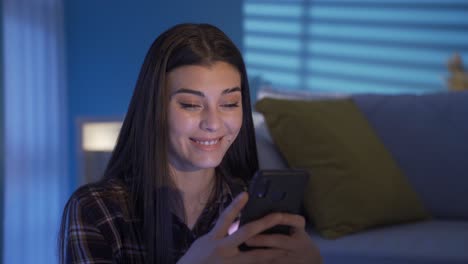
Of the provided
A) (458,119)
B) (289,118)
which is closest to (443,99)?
(458,119)

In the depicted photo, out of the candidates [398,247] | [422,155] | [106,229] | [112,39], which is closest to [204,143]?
[106,229]

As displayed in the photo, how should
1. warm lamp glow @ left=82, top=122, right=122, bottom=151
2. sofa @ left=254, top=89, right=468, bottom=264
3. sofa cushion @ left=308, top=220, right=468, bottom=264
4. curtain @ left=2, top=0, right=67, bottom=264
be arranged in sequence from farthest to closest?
curtain @ left=2, top=0, right=67, bottom=264
warm lamp glow @ left=82, top=122, right=122, bottom=151
sofa @ left=254, top=89, right=468, bottom=264
sofa cushion @ left=308, top=220, right=468, bottom=264

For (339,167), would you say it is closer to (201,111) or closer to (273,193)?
(201,111)

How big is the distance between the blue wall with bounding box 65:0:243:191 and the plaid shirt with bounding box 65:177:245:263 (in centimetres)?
265

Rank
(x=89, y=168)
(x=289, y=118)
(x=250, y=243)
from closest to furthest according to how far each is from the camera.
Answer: (x=250, y=243)
(x=289, y=118)
(x=89, y=168)

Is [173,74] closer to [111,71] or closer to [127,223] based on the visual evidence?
[127,223]

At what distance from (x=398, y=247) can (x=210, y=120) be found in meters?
0.91

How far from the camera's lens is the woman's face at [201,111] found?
112 centimetres

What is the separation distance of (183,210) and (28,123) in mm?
2157

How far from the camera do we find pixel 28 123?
10.4 ft

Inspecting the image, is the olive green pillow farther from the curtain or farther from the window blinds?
the window blinds

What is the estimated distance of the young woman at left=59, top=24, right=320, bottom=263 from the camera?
1.12 meters

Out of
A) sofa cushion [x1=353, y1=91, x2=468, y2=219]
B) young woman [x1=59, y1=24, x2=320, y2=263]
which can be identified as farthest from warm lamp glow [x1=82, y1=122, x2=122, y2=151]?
young woman [x1=59, y1=24, x2=320, y2=263]

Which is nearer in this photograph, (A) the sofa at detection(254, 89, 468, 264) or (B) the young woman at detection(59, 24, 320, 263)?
(B) the young woman at detection(59, 24, 320, 263)
